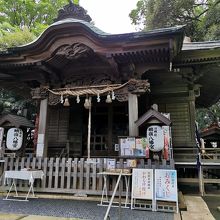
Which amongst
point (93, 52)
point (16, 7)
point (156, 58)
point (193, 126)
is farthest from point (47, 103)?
point (16, 7)

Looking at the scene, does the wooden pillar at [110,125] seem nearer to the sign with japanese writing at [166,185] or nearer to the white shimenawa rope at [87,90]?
the white shimenawa rope at [87,90]

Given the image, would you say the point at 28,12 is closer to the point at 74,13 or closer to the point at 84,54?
the point at 74,13

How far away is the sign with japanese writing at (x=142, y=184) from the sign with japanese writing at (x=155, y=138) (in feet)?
3.27

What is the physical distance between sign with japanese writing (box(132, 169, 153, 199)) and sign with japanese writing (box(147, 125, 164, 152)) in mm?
997

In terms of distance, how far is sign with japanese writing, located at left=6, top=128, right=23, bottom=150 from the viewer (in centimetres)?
737

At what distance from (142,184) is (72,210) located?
173cm

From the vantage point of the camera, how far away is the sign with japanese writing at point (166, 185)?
492cm

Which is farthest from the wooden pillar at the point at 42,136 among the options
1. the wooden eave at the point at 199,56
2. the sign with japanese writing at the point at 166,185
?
the wooden eave at the point at 199,56

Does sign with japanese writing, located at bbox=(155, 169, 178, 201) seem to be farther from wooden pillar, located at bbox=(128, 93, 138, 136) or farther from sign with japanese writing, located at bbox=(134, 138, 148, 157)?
wooden pillar, located at bbox=(128, 93, 138, 136)

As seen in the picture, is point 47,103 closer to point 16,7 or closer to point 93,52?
point 93,52

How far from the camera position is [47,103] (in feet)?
26.7

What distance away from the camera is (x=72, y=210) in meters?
4.85

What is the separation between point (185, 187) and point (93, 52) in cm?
644

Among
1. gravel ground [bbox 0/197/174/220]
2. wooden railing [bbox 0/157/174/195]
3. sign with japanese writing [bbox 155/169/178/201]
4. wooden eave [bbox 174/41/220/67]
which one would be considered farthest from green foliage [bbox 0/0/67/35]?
sign with japanese writing [bbox 155/169/178/201]
